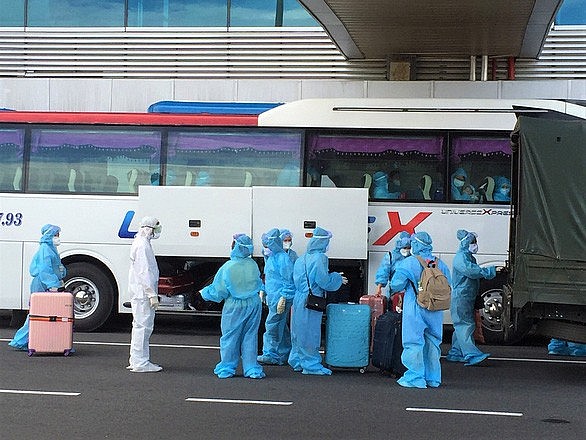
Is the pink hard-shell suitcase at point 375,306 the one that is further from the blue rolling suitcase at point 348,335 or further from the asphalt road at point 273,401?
the asphalt road at point 273,401

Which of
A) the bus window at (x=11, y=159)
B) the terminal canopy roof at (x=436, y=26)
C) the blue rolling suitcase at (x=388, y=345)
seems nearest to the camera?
the blue rolling suitcase at (x=388, y=345)

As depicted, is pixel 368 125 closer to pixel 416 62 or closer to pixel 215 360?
pixel 215 360

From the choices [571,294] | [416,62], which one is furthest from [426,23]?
[571,294]

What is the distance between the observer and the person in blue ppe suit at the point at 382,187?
640 inches

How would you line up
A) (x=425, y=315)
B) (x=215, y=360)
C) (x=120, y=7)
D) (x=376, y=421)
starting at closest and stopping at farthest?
(x=376, y=421), (x=425, y=315), (x=215, y=360), (x=120, y=7)

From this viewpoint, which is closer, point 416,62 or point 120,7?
point 416,62

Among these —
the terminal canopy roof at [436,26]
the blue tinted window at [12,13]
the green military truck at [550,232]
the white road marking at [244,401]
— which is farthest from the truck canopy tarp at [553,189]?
the blue tinted window at [12,13]

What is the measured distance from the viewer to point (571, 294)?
12.4 m

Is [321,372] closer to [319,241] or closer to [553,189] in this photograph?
[319,241]

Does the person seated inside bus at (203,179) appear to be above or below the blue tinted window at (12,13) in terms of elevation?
below

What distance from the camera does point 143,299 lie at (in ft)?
42.2

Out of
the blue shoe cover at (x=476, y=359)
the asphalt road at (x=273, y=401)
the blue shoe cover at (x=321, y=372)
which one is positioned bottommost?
the asphalt road at (x=273, y=401)

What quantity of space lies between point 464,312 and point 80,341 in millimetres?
5484

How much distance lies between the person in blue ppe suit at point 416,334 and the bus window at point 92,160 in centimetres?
597
